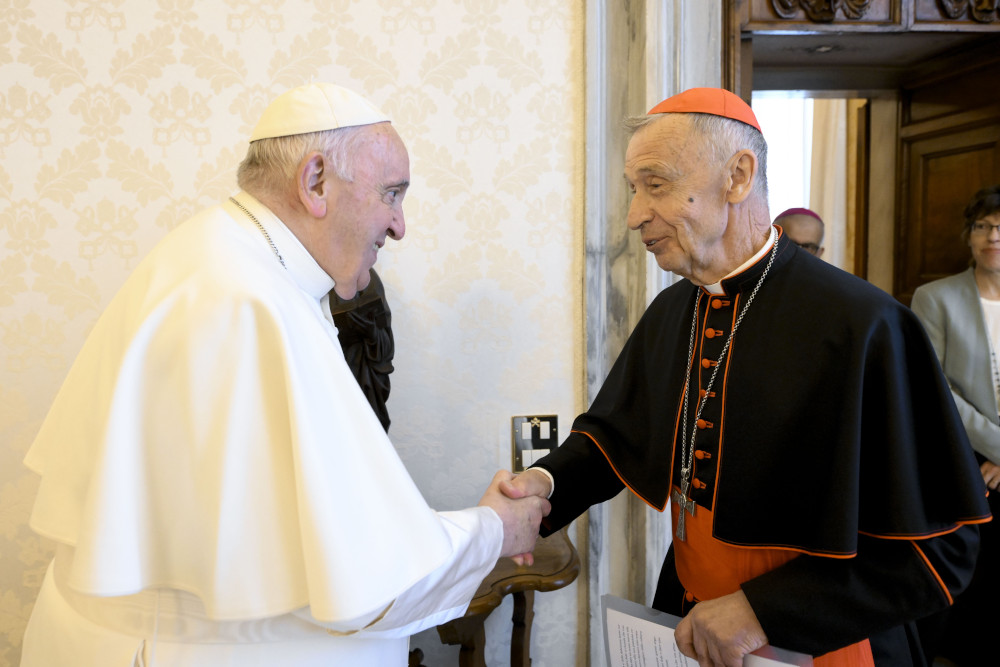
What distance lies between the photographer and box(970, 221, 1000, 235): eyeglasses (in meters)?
3.53

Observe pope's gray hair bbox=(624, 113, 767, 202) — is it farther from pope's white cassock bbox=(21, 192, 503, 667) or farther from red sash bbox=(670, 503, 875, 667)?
pope's white cassock bbox=(21, 192, 503, 667)

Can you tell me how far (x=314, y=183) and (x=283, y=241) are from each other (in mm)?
147

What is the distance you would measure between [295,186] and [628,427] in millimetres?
1090

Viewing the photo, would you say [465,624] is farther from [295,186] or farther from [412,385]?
[295,186]

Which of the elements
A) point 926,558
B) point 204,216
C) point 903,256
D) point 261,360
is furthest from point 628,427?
point 903,256

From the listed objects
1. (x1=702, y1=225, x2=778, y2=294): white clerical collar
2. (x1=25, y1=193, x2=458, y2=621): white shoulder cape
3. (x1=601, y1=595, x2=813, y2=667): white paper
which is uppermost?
(x1=702, y1=225, x2=778, y2=294): white clerical collar

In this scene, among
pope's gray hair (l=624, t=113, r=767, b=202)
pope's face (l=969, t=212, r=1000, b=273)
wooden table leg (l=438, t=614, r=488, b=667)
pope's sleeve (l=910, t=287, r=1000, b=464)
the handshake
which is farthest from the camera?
pope's face (l=969, t=212, r=1000, b=273)

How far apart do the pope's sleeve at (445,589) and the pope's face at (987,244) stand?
3143 mm

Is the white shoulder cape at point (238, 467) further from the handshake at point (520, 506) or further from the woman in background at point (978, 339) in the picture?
the woman in background at point (978, 339)

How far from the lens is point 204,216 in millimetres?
1541

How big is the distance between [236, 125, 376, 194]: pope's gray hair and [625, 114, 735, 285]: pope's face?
2.25ft

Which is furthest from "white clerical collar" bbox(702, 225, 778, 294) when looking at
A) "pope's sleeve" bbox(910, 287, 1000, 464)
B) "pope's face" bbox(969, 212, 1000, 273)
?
"pope's face" bbox(969, 212, 1000, 273)

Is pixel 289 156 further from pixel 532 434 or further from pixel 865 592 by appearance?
pixel 532 434

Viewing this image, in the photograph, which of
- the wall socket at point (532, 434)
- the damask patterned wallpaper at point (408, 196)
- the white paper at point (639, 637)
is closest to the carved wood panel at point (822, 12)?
the damask patterned wallpaper at point (408, 196)
